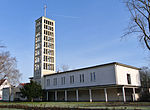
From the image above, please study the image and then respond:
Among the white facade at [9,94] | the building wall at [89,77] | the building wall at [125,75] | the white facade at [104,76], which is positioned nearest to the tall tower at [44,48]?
the building wall at [89,77]

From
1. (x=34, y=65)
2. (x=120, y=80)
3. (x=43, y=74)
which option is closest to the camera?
(x=120, y=80)

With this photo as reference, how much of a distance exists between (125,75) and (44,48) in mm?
26137

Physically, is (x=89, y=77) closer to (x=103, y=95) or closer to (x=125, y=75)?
(x=103, y=95)

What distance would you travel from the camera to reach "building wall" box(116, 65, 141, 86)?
92.8 feet

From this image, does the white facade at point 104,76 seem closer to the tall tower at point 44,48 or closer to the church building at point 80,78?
the church building at point 80,78

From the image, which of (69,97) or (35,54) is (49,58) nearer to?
(35,54)

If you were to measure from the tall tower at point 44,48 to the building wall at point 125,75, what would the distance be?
2353cm

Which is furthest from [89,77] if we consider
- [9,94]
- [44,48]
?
[9,94]

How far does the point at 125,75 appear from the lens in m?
30.3

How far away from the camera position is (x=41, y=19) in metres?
49.9

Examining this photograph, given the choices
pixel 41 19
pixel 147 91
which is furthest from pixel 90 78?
pixel 41 19

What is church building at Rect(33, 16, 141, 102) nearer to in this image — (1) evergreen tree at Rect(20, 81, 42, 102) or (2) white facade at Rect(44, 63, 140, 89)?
(2) white facade at Rect(44, 63, 140, 89)

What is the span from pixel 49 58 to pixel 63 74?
1181 cm

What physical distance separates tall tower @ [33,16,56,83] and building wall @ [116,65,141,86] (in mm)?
23527
